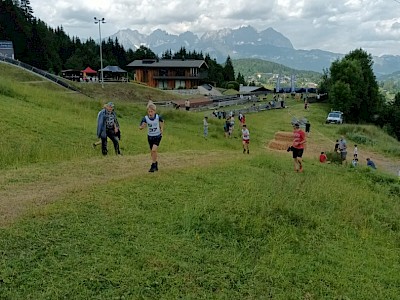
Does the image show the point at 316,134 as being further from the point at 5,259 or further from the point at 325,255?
the point at 5,259

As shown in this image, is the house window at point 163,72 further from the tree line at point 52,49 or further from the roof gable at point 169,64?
the tree line at point 52,49

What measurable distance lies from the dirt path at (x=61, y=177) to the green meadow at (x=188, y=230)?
27 millimetres

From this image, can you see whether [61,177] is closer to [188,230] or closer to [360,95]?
[188,230]

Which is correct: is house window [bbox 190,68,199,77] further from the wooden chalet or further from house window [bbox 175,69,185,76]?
house window [bbox 175,69,185,76]

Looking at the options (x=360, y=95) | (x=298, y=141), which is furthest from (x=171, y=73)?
(x=298, y=141)

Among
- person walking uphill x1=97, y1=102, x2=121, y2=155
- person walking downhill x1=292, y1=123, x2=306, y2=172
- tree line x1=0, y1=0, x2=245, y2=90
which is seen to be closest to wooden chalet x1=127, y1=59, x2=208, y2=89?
tree line x1=0, y1=0, x2=245, y2=90

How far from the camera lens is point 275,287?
19.1 ft

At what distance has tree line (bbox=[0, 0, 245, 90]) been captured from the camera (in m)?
65.2

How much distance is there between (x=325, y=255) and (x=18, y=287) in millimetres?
4743

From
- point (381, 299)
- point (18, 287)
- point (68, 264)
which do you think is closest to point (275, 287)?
point (381, 299)

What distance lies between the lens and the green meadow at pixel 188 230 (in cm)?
551

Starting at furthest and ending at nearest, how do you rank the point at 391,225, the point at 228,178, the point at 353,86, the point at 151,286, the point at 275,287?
1. the point at 353,86
2. the point at 228,178
3. the point at 391,225
4. the point at 275,287
5. the point at 151,286

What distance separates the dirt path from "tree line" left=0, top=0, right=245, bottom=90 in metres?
57.9

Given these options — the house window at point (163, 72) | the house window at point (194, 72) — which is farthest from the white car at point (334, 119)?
the house window at point (163, 72)
